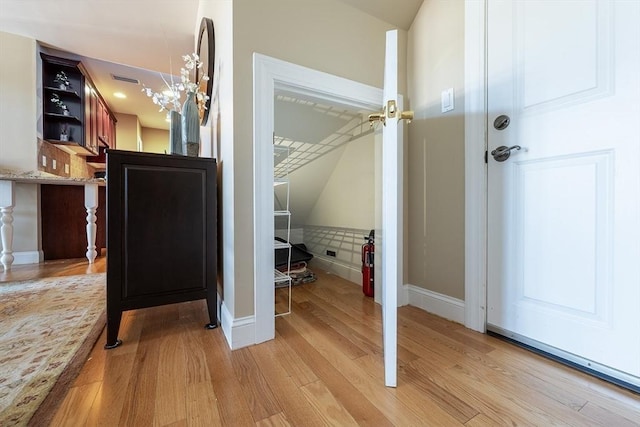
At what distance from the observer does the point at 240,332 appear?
118 cm

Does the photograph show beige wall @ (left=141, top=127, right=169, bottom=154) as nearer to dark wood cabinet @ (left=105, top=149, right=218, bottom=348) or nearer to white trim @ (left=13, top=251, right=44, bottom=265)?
white trim @ (left=13, top=251, right=44, bottom=265)

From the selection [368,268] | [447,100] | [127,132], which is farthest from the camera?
[127,132]

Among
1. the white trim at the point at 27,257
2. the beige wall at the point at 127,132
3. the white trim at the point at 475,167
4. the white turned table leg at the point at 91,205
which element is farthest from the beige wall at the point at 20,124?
the white trim at the point at 475,167

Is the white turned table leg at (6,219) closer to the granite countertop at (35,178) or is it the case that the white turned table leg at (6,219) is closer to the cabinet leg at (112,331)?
the granite countertop at (35,178)

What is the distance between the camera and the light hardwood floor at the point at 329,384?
0.77 meters

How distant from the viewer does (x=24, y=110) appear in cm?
274

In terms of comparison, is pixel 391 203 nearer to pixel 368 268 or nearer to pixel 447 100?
pixel 447 100

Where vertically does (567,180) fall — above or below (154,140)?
below

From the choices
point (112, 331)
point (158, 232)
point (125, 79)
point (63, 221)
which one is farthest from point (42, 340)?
point (125, 79)

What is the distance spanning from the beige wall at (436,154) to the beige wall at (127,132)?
5.54m

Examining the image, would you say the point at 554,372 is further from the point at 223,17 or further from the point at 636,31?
the point at 223,17

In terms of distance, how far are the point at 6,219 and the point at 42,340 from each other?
214cm

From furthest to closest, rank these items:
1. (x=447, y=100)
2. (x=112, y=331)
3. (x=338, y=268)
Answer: (x=338, y=268), (x=447, y=100), (x=112, y=331)

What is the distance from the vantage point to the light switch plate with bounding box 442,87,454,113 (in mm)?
1454
